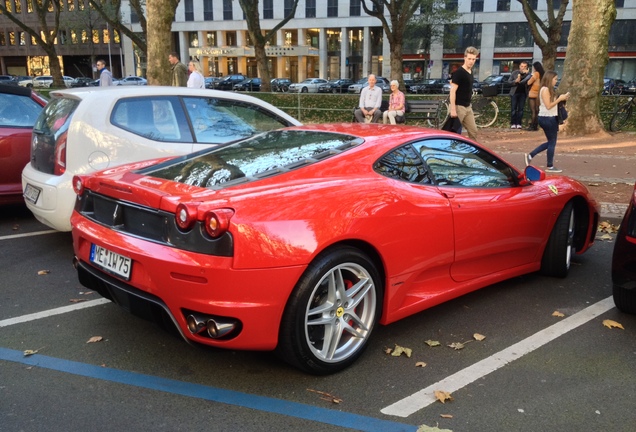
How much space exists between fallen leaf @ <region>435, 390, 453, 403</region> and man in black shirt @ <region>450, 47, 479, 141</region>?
6473 mm

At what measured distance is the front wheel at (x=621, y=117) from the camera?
15281mm

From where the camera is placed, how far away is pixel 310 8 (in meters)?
67.4

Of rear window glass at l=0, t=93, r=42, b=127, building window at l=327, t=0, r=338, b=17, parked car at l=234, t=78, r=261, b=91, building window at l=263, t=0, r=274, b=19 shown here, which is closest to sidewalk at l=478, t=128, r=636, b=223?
rear window glass at l=0, t=93, r=42, b=127

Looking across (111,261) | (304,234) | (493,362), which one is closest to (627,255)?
(493,362)

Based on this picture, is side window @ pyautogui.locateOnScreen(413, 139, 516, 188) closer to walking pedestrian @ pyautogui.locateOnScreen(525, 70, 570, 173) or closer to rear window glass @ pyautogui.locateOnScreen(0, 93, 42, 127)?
rear window glass @ pyautogui.locateOnScreen(0, 93, 42, 127)

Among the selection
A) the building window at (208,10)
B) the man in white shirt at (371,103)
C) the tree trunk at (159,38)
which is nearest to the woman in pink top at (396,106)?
the man in white shirt at (371,103)

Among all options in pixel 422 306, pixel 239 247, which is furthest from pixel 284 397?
pixel 422 306

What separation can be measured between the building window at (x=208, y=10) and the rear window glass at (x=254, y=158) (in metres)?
71.4

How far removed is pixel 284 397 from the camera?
10.2 feet

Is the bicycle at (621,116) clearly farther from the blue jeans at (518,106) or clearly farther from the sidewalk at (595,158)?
the blue jeans at (518,106)

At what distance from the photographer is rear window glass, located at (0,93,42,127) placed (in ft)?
22.5

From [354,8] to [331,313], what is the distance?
66.8 metres

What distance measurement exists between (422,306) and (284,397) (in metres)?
1.15

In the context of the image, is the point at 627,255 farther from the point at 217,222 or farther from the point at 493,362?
the point at 217,222
